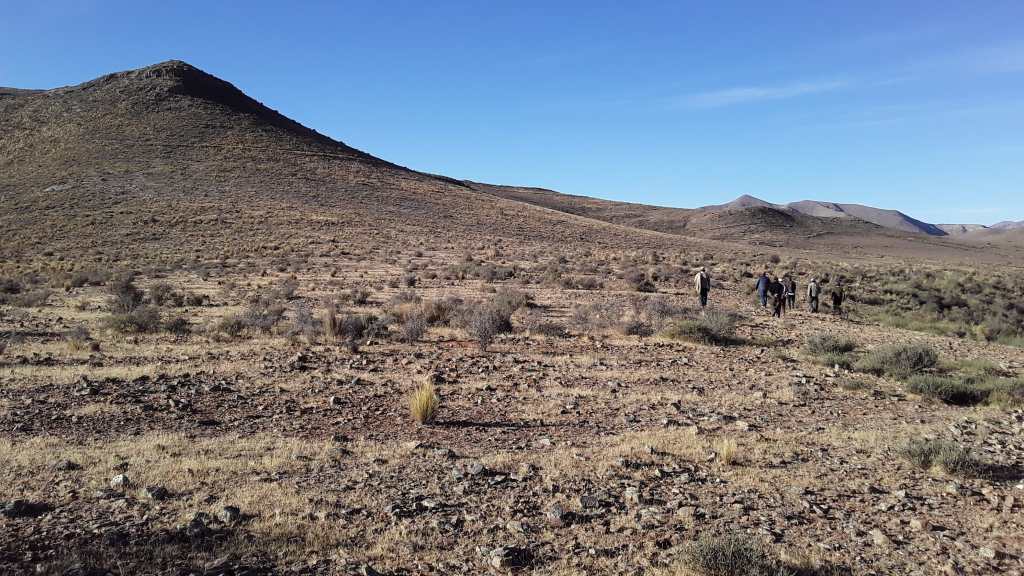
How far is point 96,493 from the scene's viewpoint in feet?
18.5

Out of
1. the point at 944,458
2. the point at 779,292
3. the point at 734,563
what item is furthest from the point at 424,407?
the point at 779,292

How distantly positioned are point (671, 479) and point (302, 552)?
3765mm

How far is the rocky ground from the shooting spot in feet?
16.2

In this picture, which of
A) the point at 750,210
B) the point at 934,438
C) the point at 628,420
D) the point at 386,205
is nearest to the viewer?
the point at 934,438

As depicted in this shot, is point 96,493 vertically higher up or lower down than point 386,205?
lower down

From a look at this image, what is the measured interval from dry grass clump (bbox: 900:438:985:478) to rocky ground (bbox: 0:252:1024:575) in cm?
10

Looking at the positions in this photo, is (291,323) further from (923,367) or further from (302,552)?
(923,367)

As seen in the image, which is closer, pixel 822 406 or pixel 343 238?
pixel 822 406

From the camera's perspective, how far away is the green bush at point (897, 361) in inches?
443

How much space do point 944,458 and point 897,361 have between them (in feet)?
18.0

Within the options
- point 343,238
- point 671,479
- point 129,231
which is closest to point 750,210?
point 343,238

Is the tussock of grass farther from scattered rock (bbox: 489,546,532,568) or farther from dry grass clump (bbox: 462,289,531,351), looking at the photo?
scattered rock (bbox: 489,546,532,568)

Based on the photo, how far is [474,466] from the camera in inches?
259

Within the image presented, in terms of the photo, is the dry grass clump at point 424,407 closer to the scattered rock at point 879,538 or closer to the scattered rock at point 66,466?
Answer: the scattered rock at point 66,466
